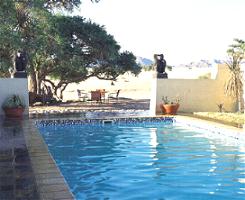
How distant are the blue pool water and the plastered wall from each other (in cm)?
394

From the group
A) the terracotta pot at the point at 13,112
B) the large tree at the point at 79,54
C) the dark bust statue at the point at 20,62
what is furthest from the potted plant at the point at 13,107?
the large tree at the point at 79,54

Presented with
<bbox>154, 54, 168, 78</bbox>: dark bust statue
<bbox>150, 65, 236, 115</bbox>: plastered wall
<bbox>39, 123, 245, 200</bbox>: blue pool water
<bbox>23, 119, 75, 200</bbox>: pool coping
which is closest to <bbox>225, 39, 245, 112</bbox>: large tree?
<bbox>150, 65, 236, 115</bbox>: plastered wall

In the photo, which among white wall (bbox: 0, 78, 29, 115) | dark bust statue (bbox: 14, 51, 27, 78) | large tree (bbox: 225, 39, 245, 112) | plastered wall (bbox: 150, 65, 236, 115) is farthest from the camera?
plastered wall (bbox: 150, 65, 236, 115)

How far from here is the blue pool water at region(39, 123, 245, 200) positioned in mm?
6277

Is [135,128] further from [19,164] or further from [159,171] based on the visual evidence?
[19,164]

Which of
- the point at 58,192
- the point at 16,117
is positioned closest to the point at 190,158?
the point at 58,192

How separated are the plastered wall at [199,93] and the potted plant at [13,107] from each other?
5.28 meters

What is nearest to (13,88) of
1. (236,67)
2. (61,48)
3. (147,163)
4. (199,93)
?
(61,48)

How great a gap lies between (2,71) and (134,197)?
15165mm

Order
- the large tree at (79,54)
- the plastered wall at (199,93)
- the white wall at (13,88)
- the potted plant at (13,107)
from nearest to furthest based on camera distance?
the potted plant at (13,107) → the white wall at (13,88) → the plastered wall at (199,93) → the large tree at (79,54)

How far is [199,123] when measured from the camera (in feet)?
41.7

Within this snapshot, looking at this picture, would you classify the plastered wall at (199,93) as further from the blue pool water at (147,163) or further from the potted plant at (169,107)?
the blue pool water at (147,163)

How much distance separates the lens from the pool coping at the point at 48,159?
4.88 m

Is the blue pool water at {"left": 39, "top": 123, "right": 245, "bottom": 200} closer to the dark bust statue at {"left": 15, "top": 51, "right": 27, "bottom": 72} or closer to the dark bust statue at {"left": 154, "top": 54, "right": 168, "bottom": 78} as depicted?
the dark bust statue at {"left": 15, "top": 51, "right": 27, "bottom": 72}
